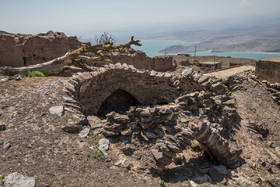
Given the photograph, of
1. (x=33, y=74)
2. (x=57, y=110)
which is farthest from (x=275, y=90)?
(x=33, y=74)

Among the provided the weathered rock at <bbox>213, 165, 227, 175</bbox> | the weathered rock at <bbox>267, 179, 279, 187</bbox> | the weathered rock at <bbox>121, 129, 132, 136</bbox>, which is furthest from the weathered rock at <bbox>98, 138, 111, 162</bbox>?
the weathered rock at <bbox>267, 179, 279, 187</bbox>

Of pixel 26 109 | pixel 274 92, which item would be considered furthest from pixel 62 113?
pixel 274 92

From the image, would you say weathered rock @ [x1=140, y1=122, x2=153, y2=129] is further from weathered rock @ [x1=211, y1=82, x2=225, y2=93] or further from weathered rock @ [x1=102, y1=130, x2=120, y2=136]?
weathered rock @ [x1=211, y1=82, x2=225, y2=93]

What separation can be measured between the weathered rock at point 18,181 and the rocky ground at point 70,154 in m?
0.13

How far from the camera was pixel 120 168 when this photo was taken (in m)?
4.73

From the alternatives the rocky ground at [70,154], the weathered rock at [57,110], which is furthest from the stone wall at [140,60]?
the weathered rock at [57,110]

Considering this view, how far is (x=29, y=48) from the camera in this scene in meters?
11.5

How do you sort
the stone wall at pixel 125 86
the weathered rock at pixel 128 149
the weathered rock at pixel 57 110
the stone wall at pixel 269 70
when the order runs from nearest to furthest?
the weathered rock at pixel 128 149, the weathered rock at pixel 57 110, the stone wall at pixel 125 86, the stone wall at pixel 269 70

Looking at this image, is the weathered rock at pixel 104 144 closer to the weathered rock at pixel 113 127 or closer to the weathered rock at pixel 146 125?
the weathered rock at pixel 113 127

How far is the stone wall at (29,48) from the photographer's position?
10.6 m

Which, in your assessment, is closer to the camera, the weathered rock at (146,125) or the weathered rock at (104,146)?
the weathered rock at (104,146)

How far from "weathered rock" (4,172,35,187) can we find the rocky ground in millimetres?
125

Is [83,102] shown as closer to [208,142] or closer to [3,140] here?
[3,140]

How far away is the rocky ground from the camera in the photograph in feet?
13.6
